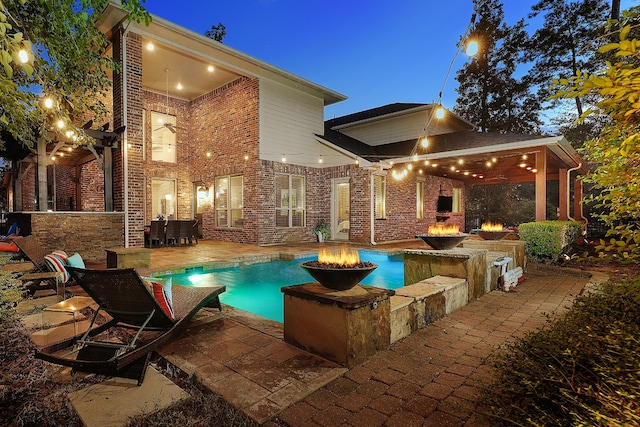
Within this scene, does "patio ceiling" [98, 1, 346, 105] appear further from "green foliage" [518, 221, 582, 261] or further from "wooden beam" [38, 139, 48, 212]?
"green foliage" [518, 221, 582, 261]

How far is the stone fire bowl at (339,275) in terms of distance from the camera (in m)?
2.58

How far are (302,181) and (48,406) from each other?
423 inches

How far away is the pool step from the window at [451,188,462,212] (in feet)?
43.8

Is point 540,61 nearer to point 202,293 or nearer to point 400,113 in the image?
point 400,113

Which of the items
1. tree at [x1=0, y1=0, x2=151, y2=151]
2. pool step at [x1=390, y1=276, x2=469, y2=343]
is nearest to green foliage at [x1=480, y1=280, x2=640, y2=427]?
pool step at [x1=390, y1=276, x2=469, y2=343]

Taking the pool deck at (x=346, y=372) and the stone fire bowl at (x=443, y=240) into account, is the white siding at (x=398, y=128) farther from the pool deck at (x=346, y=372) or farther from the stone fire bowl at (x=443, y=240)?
the pool deck at (x=346, y=372)

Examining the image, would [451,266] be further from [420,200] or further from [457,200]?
[457,200]

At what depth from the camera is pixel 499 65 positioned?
2178 cm

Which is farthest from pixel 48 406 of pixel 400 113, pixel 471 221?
pixel 471 221

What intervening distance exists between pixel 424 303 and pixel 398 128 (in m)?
12.6

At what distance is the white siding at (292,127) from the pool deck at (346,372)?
331 inches

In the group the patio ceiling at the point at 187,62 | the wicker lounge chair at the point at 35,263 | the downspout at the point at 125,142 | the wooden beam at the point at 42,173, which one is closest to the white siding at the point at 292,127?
the patio ceiling at the point at 187,62

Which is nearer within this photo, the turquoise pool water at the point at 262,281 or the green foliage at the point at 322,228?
the turquoise pool water at the point at 262,281

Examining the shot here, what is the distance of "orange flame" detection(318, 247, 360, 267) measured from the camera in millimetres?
2754
